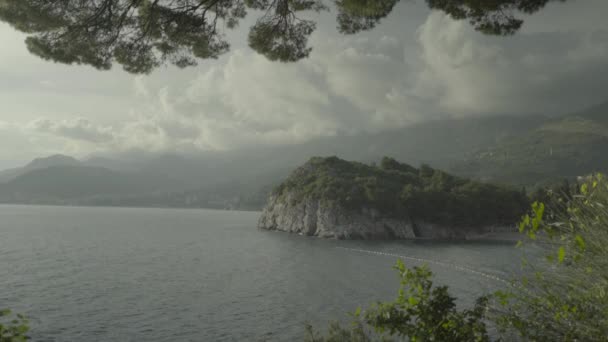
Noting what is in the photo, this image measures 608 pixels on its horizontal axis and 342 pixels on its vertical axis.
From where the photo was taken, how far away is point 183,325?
936 inches

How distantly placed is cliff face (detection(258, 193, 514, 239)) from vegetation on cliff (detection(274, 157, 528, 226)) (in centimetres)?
184

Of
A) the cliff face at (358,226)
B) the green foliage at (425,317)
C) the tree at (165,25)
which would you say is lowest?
the cliff face at (358,226)

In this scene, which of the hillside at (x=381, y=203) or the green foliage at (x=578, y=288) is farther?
the hillside at (x=381, y=203)

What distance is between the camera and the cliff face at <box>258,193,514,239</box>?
9169 centimetres

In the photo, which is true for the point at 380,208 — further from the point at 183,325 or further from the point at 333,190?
the point at 183,325

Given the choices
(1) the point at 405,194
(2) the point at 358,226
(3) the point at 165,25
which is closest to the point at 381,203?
(1) the point at 405,194

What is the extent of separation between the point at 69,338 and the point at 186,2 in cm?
1922

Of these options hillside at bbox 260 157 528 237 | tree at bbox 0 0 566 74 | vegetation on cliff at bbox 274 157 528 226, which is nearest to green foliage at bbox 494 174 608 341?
tree at bbox 0 0 566 74

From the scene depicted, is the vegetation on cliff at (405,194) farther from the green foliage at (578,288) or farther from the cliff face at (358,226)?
the green foliage at (578,288)

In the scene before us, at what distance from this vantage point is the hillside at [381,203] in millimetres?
94812

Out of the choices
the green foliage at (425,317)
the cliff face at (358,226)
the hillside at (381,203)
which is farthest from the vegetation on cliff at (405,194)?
the green foliage at (425,317)

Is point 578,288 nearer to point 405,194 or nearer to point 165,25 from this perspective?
point 165,25

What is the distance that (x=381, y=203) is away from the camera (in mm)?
96875

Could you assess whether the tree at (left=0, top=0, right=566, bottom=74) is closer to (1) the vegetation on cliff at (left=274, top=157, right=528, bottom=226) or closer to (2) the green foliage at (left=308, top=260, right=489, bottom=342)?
(2) the green foliage at (left=308, top=260, right=489, bottom=342)
